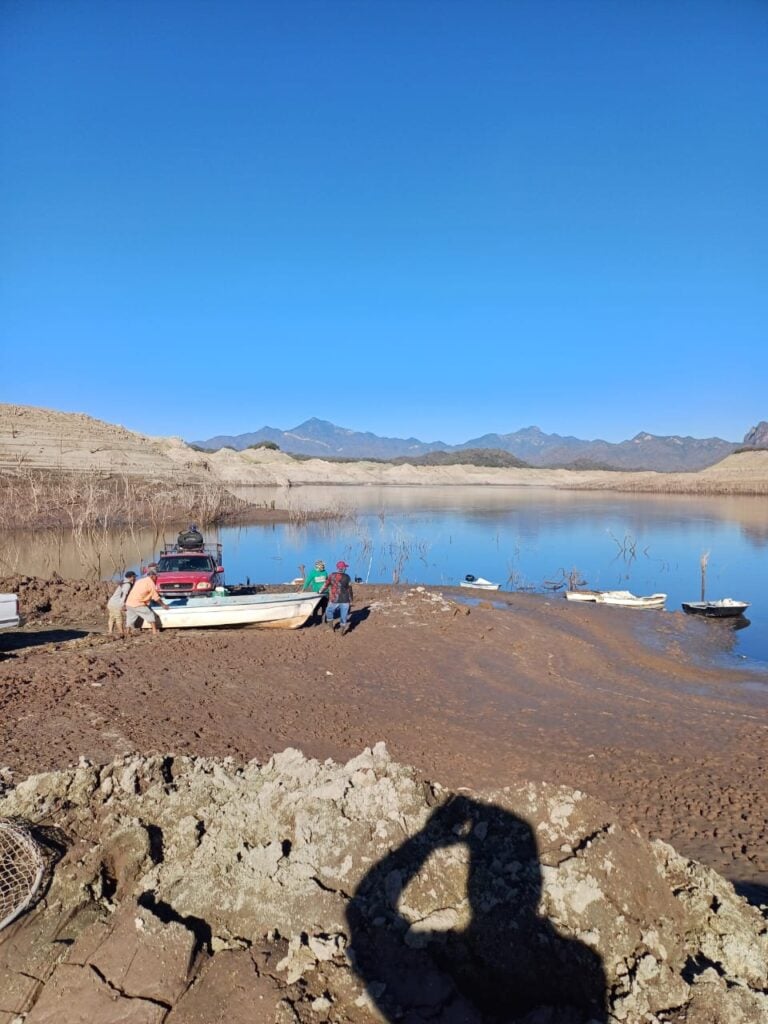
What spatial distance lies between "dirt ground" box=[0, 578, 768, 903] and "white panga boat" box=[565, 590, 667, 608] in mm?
4769

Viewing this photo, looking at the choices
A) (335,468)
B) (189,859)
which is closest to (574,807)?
(189,859)

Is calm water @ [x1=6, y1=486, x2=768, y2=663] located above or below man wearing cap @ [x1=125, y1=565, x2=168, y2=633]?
below

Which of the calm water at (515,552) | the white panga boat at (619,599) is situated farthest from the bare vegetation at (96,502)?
the white panga boat at (619,599)

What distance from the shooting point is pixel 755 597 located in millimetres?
24781

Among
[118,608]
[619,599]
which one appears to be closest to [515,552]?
[619,599]

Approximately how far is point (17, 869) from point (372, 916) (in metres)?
2.82

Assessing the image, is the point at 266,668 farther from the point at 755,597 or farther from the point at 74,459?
the point at 74,459

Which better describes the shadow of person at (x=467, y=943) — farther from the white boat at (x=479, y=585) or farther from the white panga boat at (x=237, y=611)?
the white boat at (x=479, y=585)

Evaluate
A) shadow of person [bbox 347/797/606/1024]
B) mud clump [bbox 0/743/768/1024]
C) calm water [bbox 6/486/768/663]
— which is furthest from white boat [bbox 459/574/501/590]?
shadow of person [bbox 347/797/606/1024]

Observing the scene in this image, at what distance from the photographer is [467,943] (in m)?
4.16

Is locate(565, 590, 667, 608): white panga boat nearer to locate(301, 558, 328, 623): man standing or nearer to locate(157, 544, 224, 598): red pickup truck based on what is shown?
locate(301, 558, 328, 623): man standing

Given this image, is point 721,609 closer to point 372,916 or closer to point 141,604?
point 141,604

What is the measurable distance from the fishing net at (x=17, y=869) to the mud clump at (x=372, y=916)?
114 millimetres

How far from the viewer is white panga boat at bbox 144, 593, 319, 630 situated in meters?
14.6
